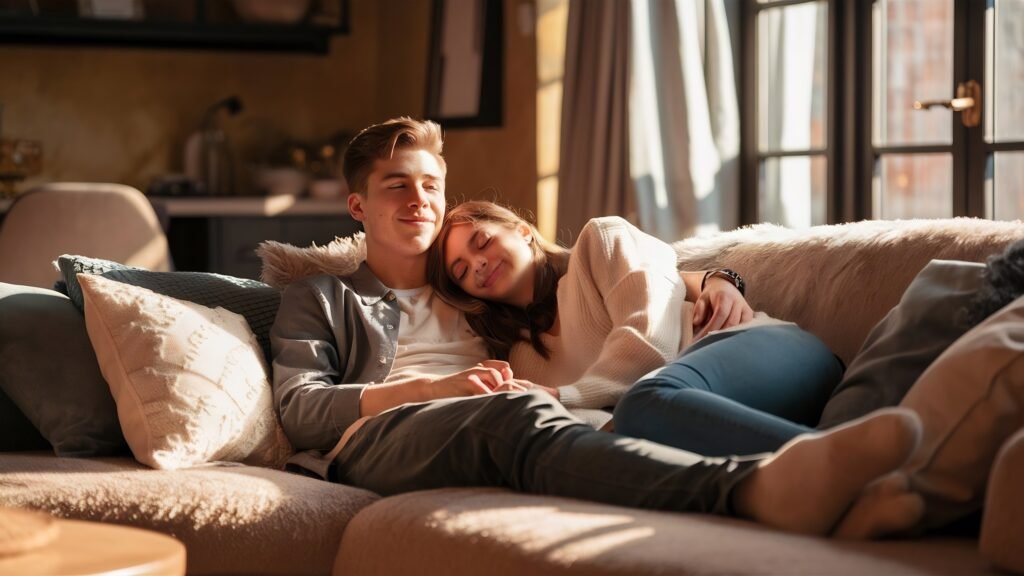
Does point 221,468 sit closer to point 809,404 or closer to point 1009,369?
point 809,404

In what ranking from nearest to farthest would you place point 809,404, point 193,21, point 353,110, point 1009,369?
point 1009,369, point 809,404, point 193,21, point 353,110

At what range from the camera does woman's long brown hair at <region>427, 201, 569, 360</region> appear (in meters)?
2.49

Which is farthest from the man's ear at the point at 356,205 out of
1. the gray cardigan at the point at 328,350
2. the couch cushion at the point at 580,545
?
the couch cushion at the point at 580,545

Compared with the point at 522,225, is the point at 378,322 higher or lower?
lower

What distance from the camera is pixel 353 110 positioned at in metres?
5.82

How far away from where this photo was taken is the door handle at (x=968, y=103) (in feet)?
11.0

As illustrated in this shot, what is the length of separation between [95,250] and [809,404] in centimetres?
253

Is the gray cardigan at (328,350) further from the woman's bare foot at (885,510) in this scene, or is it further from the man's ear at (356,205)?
the woman's bare foot at (885,510)

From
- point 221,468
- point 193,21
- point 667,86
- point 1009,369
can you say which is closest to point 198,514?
point 221,468

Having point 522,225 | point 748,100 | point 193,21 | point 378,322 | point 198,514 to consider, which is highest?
point 193,21

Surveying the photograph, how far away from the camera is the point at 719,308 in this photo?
7.38 feet

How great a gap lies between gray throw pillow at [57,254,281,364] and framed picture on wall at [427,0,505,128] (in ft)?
7.75

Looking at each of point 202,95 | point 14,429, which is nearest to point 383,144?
point 14,429

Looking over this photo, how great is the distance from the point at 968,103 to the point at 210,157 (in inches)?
125
